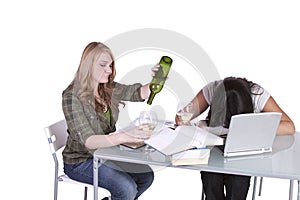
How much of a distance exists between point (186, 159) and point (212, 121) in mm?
490

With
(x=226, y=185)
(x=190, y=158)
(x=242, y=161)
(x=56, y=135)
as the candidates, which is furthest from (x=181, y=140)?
(x=56, y=135)

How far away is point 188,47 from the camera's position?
3.44m

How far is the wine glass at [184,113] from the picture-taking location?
2.72 metres

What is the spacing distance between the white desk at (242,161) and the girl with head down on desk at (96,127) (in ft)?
0.30

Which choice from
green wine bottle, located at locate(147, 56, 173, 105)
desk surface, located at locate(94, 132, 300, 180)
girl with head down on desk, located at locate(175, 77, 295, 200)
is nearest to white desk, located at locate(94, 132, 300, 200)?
desk surface, located at locate(94, 132, 300, 180)

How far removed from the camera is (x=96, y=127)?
2736 millimetres

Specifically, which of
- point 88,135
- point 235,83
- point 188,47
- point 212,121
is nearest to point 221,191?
point 212,121

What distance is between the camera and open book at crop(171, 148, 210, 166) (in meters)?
2.35

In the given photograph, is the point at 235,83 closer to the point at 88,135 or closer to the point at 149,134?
the point at 149,134

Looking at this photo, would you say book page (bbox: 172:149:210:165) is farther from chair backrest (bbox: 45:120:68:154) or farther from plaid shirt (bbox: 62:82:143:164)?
chair backrest (bbox: 45:120:68:154)

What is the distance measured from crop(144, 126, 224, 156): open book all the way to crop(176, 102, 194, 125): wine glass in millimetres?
79

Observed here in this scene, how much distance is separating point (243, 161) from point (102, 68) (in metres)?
0.92

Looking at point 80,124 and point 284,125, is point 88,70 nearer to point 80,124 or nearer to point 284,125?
point 80,124

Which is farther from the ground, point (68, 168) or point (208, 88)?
point (208, 88)
